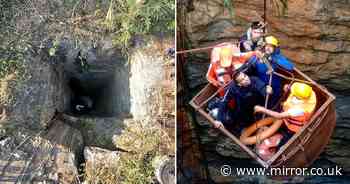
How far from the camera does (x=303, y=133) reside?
2225 mm

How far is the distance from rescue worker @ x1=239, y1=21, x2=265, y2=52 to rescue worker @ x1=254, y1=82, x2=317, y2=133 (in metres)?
0.24

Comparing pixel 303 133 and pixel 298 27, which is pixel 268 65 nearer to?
pixel 303 133

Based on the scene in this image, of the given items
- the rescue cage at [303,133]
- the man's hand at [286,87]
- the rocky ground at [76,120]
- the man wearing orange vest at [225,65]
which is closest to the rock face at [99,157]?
the rocky ground at [76,120]

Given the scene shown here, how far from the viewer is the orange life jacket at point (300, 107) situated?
2.17m

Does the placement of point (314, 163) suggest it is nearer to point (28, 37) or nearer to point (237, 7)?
point (237, 7)

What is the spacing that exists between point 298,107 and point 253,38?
1.19 feet

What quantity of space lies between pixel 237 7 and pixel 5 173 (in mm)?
1438

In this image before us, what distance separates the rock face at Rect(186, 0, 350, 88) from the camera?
255 centimetres

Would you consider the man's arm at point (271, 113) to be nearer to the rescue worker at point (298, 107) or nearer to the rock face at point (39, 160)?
the rescue worker at point (298, 107)

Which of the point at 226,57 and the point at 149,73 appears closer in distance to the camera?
the point at 226,57

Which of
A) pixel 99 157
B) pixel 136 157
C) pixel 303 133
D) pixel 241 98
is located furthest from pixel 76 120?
pixel 303 133

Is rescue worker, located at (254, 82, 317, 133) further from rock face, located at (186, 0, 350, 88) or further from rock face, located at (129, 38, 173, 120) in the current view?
rock face, located at (129, 38, 173, 120)

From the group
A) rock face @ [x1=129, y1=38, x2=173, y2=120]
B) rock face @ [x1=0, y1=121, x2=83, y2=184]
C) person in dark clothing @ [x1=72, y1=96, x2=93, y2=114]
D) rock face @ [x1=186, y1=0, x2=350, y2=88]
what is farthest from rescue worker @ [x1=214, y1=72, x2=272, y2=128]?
person in dark clothing @ [x1=72, y1=96, x2=93, y2=114]

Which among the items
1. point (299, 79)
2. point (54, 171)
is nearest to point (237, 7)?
point (299, 79)
